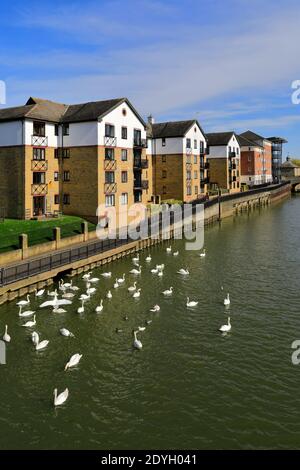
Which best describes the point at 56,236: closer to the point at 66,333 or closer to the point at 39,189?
the point at 39,189

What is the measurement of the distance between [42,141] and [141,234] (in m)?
15.8

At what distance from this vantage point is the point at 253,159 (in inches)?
4727

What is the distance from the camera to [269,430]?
16.0 metres

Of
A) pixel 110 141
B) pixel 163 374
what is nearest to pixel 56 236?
pixel 110 141

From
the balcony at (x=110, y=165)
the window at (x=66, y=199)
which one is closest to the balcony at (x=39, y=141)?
the window at (x=66, y=199)

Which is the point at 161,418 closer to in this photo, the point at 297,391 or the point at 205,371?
the point at 205,371

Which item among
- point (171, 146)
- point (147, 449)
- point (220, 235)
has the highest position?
point (171, 146)

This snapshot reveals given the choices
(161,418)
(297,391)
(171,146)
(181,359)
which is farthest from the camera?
(171,146)

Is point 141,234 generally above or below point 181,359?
above

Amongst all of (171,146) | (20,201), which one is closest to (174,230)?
(20,201)

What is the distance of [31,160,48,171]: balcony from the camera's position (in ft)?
161

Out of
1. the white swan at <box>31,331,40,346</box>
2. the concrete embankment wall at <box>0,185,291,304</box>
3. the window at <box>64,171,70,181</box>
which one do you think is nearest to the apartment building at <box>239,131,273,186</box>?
the concrete embankment wall at <box>0,185,291,304</box>

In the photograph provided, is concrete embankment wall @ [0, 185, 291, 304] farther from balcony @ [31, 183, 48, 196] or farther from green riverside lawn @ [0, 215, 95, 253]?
balcony @ [31, 183, 48, 196]

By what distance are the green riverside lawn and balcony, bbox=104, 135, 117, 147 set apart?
986 cm
